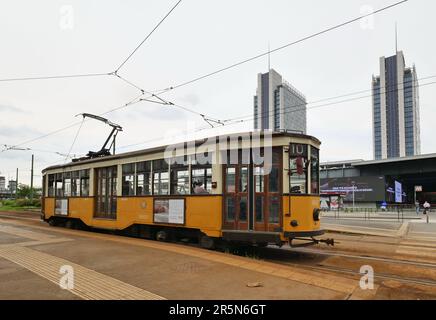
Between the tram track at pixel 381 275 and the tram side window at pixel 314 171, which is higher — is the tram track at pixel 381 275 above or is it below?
below

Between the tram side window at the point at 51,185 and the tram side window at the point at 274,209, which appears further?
the tram side window at the point at 51,185

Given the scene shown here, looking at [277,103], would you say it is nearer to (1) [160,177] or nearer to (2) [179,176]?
(1) [160,177]

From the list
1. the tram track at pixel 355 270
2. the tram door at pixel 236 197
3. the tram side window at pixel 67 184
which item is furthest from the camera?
the tram side window at pixel 67 184

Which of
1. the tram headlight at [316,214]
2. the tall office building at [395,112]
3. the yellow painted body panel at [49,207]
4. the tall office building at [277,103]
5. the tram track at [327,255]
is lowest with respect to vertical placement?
the tram track at [327,255]

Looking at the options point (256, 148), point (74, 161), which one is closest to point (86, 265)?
point (256, 148)

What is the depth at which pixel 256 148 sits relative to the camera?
30.3 ft

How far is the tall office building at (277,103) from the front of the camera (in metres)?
19.3

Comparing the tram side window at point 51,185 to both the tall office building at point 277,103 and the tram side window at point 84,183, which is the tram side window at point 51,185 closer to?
the tram side window at point 84,183

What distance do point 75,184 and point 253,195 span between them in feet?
32.4

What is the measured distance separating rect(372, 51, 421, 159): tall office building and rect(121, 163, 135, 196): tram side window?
44316mm

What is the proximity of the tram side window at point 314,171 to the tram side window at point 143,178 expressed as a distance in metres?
5.18

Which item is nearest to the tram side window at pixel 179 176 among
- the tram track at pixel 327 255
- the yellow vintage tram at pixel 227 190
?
the yellow vintage tram at pixel 227 190
